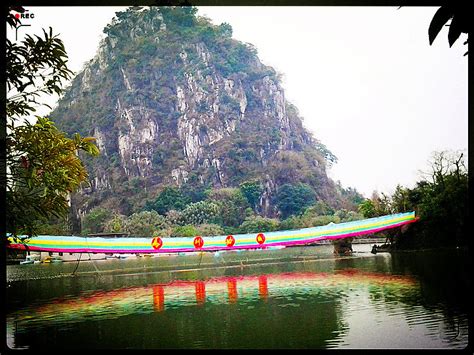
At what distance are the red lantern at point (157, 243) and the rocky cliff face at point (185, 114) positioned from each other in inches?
589

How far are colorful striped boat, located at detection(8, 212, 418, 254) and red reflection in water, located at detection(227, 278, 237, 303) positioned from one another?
2175 mm

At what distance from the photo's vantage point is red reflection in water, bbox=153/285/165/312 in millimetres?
5652

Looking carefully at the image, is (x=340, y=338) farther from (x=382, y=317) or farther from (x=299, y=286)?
(x=299, y=286)

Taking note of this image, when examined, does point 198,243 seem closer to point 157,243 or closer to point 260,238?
point 157,243

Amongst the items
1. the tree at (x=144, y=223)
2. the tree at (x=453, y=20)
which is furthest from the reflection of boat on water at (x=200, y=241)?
the tree at (x=144, y=223)

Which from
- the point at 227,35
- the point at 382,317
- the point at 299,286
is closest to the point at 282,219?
the point at 227,35

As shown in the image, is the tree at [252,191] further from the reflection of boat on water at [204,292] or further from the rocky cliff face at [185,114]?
the reflection of boat on water at [204,292]

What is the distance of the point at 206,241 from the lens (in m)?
10.5

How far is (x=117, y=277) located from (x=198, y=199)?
16.1 m

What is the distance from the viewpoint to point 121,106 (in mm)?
29438

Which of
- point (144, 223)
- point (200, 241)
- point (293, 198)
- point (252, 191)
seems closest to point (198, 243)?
point (200, 241)

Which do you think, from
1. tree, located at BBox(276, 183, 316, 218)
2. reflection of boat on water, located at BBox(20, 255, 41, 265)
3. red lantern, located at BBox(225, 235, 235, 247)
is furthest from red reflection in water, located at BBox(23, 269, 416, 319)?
tree, located at BBox(276, 183, 316, 218)

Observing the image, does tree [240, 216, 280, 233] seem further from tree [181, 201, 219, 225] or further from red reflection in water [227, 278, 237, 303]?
red reflection in water [227, 278, 237, 303]

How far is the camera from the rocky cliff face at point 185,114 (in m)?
27.2
